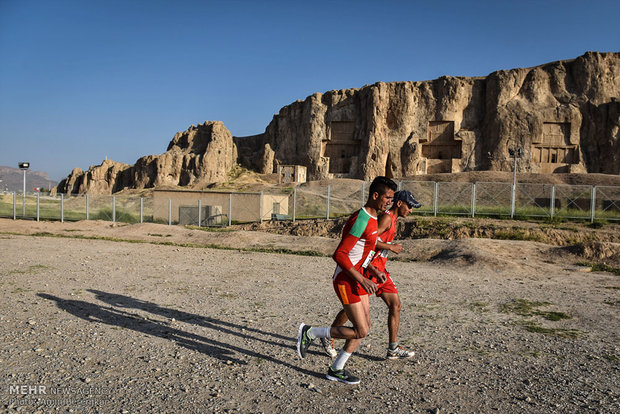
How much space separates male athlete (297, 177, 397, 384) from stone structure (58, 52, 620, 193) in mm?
53592

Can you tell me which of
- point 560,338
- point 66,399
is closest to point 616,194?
point 560,338

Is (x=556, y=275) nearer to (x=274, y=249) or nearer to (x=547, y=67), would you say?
(x=274, y=249)

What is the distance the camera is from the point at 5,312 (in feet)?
19.0

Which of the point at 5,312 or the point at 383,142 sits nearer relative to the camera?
the point at 5,312

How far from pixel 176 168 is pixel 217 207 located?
3801cm

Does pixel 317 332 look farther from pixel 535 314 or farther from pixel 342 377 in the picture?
pixel 535 314

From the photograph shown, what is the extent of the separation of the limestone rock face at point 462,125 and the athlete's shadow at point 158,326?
52671 millimetres

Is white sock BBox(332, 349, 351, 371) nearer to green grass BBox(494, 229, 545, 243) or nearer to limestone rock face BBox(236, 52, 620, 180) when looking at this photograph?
green grass BBox(494, 229, 545, 243)

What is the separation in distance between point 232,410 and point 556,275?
31.7 ft

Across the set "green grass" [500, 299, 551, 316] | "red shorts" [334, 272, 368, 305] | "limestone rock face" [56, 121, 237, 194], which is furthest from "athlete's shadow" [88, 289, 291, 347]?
"limestone rock face" [56, 121, 237, 194]

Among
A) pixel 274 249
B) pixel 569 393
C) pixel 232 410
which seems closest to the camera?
pixel 232 410

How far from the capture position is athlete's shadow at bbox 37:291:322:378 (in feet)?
14.9

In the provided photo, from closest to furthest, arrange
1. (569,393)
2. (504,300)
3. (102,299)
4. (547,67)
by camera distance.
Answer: (569,393)
(102,299)
(504,300)
(547,67)

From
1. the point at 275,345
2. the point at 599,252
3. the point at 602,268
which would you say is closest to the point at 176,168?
the point at 599,252
